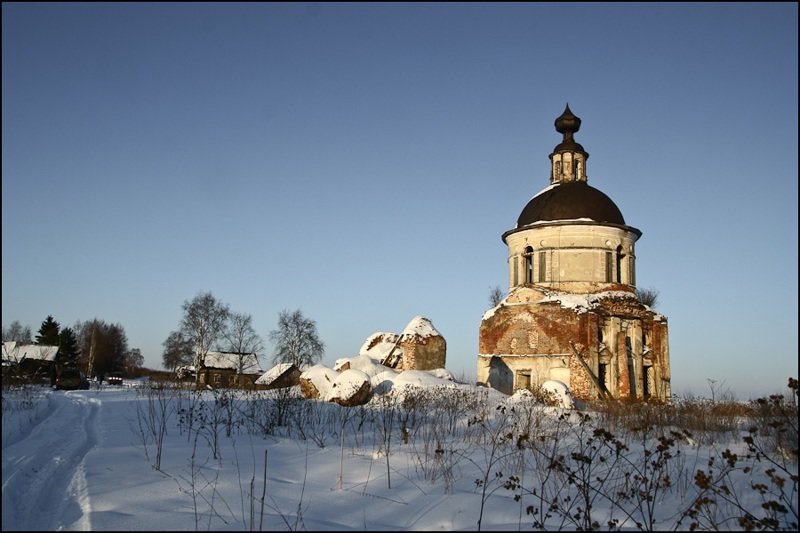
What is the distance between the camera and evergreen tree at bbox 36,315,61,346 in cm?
5392

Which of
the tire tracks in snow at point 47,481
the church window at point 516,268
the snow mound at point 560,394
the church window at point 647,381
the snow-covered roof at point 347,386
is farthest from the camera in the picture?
the church window at point 516,268

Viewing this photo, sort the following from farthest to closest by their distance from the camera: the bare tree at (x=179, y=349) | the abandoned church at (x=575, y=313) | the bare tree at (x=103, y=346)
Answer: the bare tree at (x=103, y=346), the bare tree at (x=179, y=349), the abandoned church at (x=575, y=313)

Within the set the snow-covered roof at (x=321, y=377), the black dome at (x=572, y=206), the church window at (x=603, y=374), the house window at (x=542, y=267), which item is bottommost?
the church window at (x=603, y=374)

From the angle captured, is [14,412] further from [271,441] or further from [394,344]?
[394,344]

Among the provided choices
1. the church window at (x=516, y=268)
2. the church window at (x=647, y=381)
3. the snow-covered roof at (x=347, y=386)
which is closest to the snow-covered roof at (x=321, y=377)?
the snow-covered roof at (x=347, y=386)

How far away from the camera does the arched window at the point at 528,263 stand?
2455 cm

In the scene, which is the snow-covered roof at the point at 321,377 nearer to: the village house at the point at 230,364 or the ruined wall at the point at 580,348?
the ruined wall at the point at 580,348

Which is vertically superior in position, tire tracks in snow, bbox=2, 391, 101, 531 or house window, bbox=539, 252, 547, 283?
house window, bbox=539, 252, 547, 283

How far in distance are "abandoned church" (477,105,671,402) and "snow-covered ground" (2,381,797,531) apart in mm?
12987

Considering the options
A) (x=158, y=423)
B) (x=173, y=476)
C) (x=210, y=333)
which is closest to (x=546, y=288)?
(x=158, y=423)

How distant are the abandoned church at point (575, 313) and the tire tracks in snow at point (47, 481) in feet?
53.9

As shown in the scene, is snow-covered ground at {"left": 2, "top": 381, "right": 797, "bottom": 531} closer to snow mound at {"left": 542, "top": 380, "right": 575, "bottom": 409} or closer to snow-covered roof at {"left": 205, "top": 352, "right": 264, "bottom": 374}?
snow mound at {"left": 542, "top": 380, "right": 575, "bottom": 409}

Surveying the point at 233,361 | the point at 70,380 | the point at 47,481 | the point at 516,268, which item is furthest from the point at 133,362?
the point at 47,481

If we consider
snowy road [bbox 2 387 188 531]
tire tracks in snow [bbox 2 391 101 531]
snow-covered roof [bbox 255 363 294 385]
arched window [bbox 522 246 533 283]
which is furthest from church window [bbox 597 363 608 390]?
tire tracks in snow [bbox 2 391 101 531]
